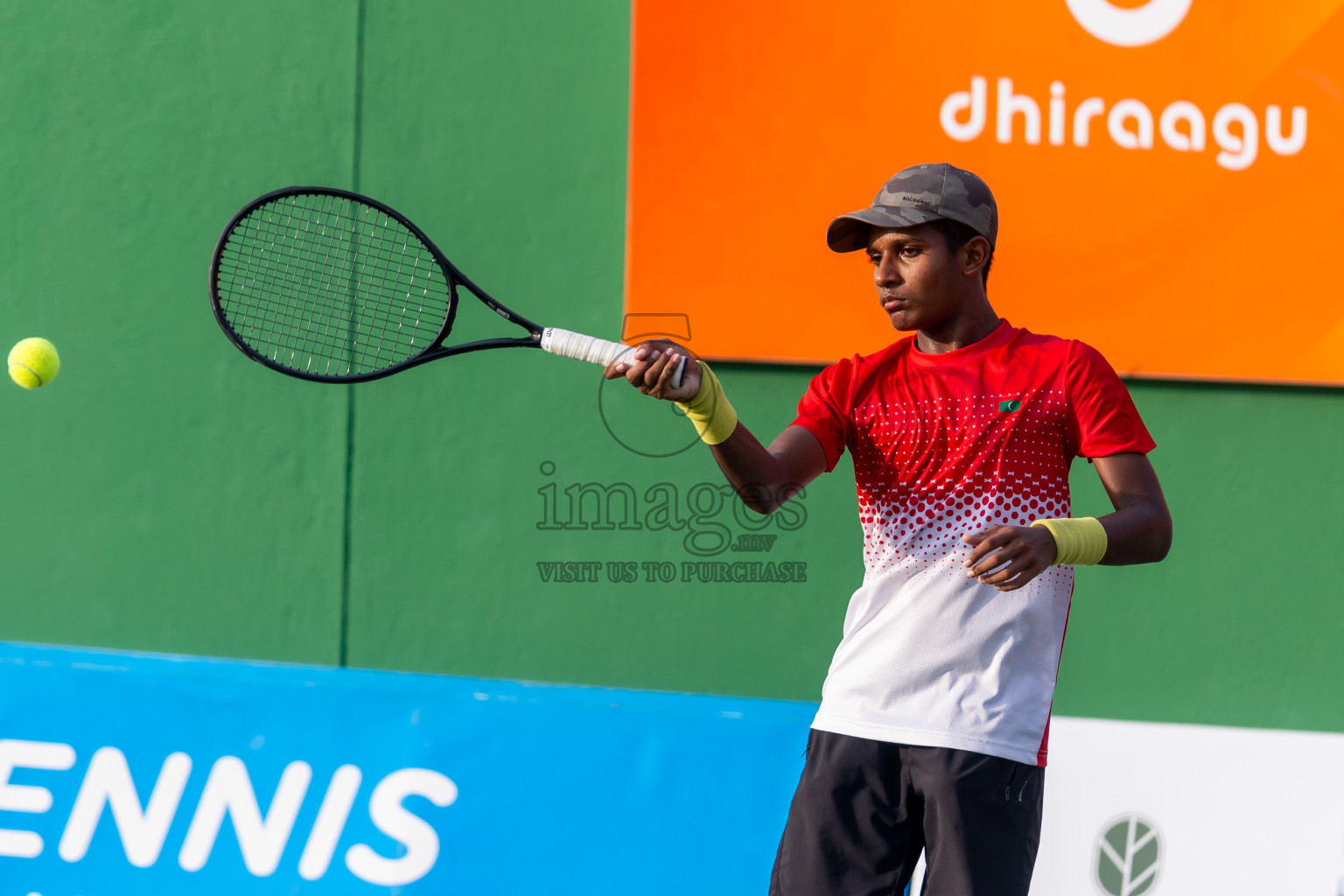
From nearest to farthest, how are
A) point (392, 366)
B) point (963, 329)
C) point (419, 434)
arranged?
point (963, 329) < point (392, 366) < point (419, 434)

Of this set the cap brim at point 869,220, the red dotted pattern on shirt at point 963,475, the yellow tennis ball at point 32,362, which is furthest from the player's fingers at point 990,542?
the yellow tennis ball at point 32,362

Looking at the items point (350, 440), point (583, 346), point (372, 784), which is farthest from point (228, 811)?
point (583, 346)

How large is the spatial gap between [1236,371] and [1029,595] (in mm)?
1878

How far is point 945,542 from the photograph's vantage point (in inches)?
71.5

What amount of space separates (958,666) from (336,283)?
230cm

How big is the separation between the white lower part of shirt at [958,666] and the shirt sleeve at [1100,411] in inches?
8.9

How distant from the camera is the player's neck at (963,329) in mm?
1929

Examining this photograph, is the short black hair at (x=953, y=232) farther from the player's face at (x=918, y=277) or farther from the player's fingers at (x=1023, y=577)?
the player's fingers at (x=1023, y=577)

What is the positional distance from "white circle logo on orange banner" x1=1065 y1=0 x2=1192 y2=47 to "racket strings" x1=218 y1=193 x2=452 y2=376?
6.81 feet

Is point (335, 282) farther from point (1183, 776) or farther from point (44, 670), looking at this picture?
point (1183, 776)

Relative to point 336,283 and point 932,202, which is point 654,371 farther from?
point 336,283

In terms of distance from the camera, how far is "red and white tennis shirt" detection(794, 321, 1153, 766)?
1755 mm

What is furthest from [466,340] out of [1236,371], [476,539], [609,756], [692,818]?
[1236,371]

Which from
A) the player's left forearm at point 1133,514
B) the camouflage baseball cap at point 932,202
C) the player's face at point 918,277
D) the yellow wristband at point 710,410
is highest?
the camouflage baseball cap at point 932,202
